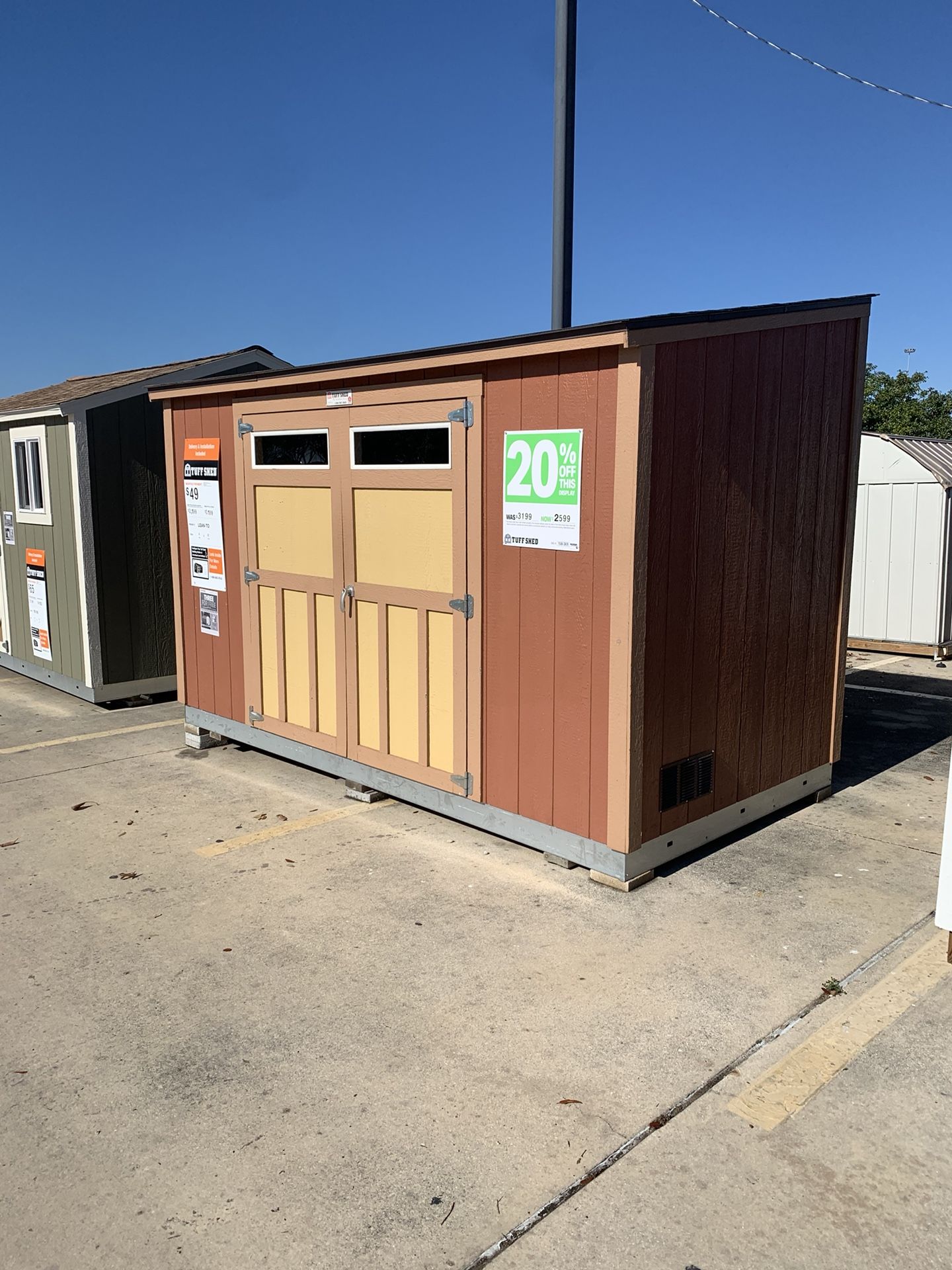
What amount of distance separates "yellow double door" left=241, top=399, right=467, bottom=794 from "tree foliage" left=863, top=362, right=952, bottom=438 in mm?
33182

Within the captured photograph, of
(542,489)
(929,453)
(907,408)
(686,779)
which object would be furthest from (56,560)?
(907,408)

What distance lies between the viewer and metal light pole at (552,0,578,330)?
6.71 meters

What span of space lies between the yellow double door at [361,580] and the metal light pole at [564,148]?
2218 millimetres

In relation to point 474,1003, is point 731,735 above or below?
above

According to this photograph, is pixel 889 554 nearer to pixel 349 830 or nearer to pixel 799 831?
pixel 799 831

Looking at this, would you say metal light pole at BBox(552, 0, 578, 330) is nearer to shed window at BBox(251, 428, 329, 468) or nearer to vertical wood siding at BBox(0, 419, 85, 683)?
shed window at BBox(251, 428, 329, 468)

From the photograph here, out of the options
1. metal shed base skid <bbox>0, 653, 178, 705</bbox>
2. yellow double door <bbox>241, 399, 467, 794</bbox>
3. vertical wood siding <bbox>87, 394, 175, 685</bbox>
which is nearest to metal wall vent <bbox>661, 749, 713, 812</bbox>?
yellow double door <bbox>241, 399, 467, 794</bbox>

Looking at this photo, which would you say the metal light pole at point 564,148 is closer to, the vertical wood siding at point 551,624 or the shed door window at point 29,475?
the vertical wood siding at point 551,624

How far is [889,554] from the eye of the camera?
10.9 metres

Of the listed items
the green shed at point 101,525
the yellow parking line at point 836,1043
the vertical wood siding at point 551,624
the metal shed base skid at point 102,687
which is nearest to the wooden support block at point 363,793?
the vertical wood siding at point 551,624

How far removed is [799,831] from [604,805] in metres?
1.50

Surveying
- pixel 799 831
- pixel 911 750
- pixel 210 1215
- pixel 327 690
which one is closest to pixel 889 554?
pixel 911 750

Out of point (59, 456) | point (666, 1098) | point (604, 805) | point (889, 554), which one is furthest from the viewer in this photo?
point (889, 554)

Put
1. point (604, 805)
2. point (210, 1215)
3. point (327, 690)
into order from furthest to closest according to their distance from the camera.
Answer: point (327, 690)
point (604, 805)
point (210, 1215)
